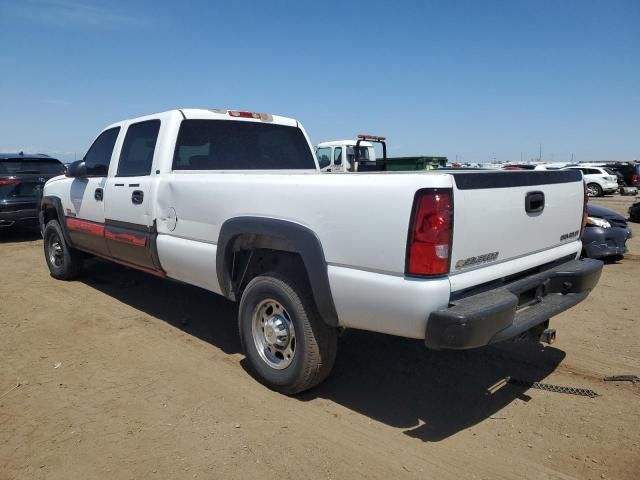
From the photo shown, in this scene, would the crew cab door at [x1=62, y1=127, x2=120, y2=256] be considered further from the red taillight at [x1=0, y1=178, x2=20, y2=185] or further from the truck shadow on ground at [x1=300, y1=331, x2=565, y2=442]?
the red taillight at [x1=0, y1=178, x2=20, y2=185]

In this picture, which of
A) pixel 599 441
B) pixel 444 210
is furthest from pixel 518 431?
pixel 444 210

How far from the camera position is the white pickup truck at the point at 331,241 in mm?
2609

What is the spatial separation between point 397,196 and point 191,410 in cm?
198

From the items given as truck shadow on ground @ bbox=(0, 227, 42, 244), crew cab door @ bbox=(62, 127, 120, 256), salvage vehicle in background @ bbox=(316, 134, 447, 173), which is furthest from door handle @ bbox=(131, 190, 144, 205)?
salvage vehicle in background @ bbox=(316, 134, 447, 173)

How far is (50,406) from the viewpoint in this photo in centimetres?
336

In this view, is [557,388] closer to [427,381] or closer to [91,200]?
[427,381]

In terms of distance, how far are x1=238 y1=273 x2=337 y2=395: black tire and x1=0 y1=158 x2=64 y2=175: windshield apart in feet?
29.3

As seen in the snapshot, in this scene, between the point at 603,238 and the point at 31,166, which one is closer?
the point at 603,238

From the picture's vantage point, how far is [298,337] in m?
3.28

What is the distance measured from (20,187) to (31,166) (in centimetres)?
62

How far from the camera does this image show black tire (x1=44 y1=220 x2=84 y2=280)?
6504mm

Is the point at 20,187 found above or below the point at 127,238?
above

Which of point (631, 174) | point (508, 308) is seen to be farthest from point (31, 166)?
point (631, 174)

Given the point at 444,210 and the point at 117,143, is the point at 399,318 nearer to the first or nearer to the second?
the point at 444,210
